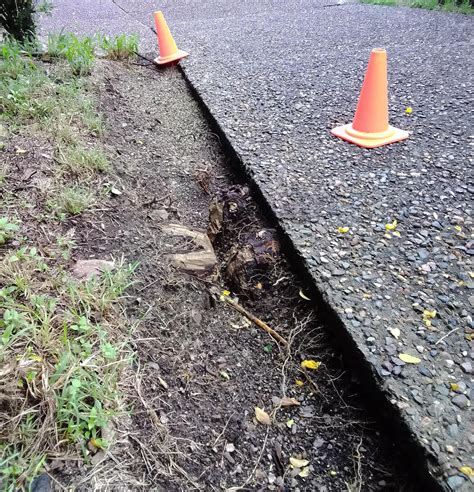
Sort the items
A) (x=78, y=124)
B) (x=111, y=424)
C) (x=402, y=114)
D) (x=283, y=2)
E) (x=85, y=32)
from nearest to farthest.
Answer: (x=111, y=424), (x=78, y=124), (x=402, y=114), (x=85, y=32), (x=283, y=2)

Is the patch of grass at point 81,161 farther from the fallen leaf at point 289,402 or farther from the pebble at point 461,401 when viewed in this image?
the pebble at point 461,401

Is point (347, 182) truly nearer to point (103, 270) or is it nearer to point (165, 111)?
point (103, 270)

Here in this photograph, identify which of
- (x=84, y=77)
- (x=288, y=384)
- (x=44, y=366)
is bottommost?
(x=288, y=384)

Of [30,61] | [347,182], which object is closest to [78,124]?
[30,61]

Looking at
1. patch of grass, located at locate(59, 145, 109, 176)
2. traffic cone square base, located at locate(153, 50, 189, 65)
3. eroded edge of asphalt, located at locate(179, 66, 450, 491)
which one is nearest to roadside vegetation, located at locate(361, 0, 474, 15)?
traffic cone square base, located at locate(153, 50, 189, 65)

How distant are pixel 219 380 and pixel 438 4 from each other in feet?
20.9

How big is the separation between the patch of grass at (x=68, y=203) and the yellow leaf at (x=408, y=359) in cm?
150

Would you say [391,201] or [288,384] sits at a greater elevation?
[391,201]

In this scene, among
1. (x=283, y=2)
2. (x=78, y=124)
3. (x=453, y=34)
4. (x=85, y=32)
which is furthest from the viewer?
(x=283, y=2)

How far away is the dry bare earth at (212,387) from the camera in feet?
4.13

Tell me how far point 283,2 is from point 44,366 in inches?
285

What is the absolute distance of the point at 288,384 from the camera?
1574 mm

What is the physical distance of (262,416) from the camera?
4.81ft

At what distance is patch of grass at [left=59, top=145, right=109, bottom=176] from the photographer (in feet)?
7.43
